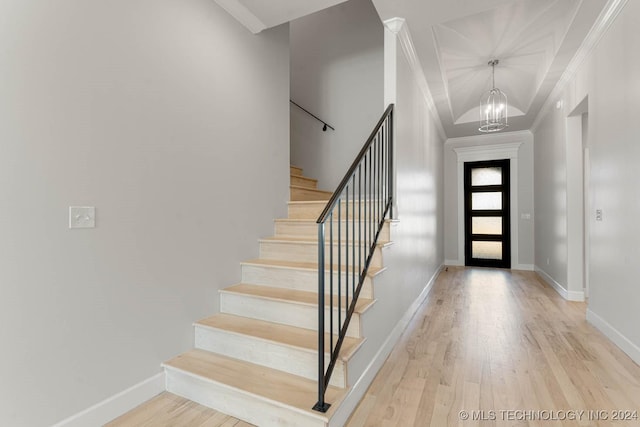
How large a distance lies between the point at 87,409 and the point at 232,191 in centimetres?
161

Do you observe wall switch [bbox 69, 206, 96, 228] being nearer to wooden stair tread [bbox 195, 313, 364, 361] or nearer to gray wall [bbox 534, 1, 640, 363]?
wooden stair tread [bbox 195, 313, 364, 361]

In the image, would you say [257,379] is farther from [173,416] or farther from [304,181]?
[304,181]

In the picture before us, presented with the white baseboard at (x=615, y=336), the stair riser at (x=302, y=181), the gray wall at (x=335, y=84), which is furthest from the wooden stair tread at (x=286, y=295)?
the gray wall at (x=335, y=84)

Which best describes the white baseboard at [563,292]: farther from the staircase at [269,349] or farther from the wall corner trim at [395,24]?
the wall corner trim at [395,24]

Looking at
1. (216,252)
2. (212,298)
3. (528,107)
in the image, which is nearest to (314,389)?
(212,298)

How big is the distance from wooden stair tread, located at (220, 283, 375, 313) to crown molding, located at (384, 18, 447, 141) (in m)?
2.35

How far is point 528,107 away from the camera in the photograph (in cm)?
508

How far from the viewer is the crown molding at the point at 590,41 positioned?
2517mm

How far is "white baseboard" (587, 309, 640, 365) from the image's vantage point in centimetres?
232

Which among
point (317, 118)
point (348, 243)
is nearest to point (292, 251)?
point (348, 243)

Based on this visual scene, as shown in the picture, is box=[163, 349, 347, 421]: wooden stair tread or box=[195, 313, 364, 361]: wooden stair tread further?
box=[195, 313, 364, 361]: wooden stair tread

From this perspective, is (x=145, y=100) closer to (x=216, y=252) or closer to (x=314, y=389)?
(x=216, y=252)

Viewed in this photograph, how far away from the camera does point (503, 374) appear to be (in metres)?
2.16

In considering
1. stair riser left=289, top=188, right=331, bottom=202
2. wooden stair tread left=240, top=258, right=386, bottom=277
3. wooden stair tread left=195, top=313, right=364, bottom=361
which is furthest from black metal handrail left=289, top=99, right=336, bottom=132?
wooden stair tread left=195, top=313, right=364, bottom=361
